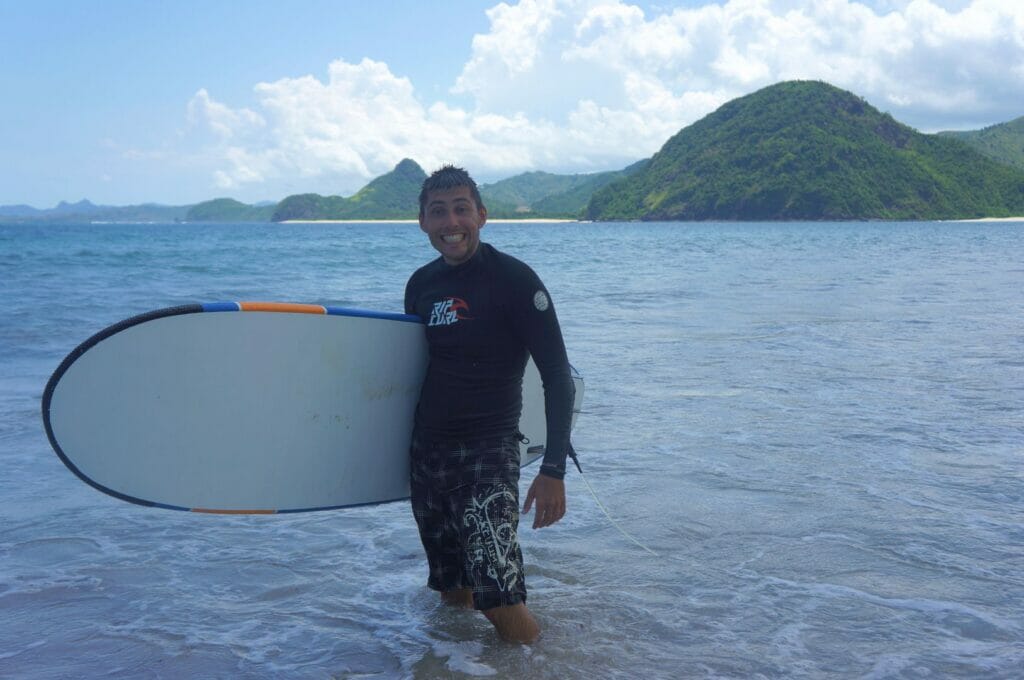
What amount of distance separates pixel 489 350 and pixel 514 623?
3.03 feet

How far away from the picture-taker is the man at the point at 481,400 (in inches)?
113

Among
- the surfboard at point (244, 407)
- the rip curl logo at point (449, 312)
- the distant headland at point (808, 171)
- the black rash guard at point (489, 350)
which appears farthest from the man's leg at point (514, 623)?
the distant headland at point (808, 171)

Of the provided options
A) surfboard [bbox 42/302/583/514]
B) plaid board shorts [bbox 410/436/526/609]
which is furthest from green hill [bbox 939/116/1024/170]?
plaid board shorts [bbox 410/436/526/609]

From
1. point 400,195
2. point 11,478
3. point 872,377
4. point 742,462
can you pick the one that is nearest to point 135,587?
point 11,478

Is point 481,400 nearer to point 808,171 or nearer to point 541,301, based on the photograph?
point 541,301

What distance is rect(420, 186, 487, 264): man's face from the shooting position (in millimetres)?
2936

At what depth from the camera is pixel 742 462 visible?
18.2 ft

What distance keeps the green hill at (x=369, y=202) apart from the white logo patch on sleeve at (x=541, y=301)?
166221 mm

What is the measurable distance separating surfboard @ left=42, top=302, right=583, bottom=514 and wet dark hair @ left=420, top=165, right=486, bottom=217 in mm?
471

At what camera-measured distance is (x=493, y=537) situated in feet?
9.43

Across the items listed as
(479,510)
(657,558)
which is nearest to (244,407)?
(479,510)

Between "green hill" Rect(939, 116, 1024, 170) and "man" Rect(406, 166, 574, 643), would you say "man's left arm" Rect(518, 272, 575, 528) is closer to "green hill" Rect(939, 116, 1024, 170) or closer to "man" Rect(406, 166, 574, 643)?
"man" Rect(406, 166, 574, 643)

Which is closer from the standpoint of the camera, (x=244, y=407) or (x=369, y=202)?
(x=244, y=407)

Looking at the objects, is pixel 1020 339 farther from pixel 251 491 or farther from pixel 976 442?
pixel 251 491
